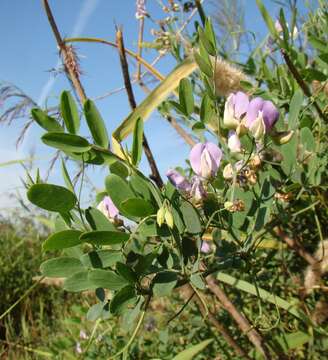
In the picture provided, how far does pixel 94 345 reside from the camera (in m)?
1.23

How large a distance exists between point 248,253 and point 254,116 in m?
0.13

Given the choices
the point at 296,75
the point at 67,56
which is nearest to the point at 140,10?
the point at 67,56

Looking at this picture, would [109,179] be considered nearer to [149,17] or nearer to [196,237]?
[196,237]

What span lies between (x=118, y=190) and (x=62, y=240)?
0.06 meters

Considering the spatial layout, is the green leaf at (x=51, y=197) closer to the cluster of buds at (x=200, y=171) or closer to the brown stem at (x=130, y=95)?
the cluster of buds at (x=200, y=171)

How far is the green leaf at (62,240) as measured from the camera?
1.28 feet

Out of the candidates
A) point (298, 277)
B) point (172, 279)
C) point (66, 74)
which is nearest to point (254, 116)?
point (172, 279)

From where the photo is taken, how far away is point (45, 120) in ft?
1.34

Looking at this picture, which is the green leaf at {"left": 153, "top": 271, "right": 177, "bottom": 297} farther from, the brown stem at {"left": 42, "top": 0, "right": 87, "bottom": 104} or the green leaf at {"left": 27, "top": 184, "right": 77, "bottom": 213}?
the brown stem at {"left": 42, "top": 0, "right": 87, "bottom": 104}

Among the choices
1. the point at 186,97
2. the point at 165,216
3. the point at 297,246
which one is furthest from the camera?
the point at 297,246

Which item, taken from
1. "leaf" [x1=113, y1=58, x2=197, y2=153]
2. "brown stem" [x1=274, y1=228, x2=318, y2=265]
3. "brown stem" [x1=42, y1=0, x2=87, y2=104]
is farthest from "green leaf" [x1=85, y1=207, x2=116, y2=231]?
"brown stem" [x1=274, y1=228, x2=318, y2=265]

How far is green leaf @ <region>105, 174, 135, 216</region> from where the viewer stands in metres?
0.40

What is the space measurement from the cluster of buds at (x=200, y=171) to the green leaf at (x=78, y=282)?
0.40 feet

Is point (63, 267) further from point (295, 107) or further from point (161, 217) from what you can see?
point (295, 107)
